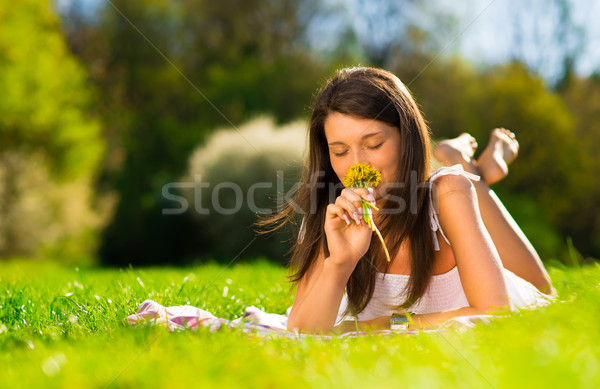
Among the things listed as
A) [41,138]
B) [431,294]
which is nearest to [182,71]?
[41,138]

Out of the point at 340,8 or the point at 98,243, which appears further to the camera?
the point at 340,8

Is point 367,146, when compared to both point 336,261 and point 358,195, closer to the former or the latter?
point 358,195

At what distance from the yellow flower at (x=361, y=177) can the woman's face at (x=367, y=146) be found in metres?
0.10

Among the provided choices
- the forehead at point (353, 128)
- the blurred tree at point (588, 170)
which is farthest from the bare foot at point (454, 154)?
the blurred tree at point (588, 170)

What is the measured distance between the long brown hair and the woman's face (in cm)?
4

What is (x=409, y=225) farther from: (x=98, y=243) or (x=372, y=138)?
(x=98, y=243)

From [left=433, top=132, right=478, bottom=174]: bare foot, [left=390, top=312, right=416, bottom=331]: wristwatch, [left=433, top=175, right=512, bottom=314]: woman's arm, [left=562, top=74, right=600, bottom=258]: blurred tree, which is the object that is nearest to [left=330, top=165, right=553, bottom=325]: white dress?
[left=433, top=175, right=512, bottom=314]: woman's arm

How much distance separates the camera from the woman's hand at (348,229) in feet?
8.32

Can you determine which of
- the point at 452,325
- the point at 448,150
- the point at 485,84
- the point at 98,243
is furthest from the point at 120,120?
the point at 452,325

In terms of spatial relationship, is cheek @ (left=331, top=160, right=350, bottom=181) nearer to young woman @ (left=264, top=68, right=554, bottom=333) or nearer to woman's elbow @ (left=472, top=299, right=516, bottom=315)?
young woman @ (left=264, top=68, right=554, bottom=333)

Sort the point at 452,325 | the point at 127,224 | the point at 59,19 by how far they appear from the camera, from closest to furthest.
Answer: the point at 452,325 < the point at 127,224 < the point at 59,19

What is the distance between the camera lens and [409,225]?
2.90 m

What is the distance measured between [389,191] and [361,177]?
296 millimetres

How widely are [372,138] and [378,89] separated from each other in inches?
11.4
